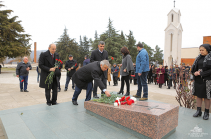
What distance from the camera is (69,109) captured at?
4.30m

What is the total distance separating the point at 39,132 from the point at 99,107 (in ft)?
4.47

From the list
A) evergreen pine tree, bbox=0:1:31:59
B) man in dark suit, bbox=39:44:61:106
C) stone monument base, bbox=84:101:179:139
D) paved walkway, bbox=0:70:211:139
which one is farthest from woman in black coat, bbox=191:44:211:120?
evergreen pine tree, bbox=0:1:31:59

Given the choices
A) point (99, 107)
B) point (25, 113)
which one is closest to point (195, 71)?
point (99, 107)

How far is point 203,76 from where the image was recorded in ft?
11.8

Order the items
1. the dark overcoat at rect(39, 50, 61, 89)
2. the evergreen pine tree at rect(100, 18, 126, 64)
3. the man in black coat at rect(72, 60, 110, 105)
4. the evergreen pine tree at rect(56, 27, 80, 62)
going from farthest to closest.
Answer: the evergreen pine tree at rect(56, 27, 80, 62)
the evergreen pine tree at rect(100, 18, 126, 64)
the dark overcoat at rect(39, 50, 61, 89)
the man in black coat at rect(72, 60, 110, 105)

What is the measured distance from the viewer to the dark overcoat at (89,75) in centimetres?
376

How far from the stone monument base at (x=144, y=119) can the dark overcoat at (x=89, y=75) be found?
69cm

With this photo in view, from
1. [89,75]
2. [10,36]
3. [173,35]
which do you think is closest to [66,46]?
[10,36]

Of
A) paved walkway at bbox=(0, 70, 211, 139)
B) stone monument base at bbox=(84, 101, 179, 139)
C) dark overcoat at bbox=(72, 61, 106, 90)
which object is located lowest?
paved walkway at bbox=(0, 70, 211, 139)

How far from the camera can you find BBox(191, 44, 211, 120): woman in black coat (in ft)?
11.6

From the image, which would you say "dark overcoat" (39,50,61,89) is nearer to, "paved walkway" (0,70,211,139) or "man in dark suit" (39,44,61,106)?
"man in dark suit" (39,44,61,106)

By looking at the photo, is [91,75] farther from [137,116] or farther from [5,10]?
[5,10]

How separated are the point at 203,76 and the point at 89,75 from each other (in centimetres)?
287

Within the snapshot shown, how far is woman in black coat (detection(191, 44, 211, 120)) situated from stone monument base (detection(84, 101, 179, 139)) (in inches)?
49.8
